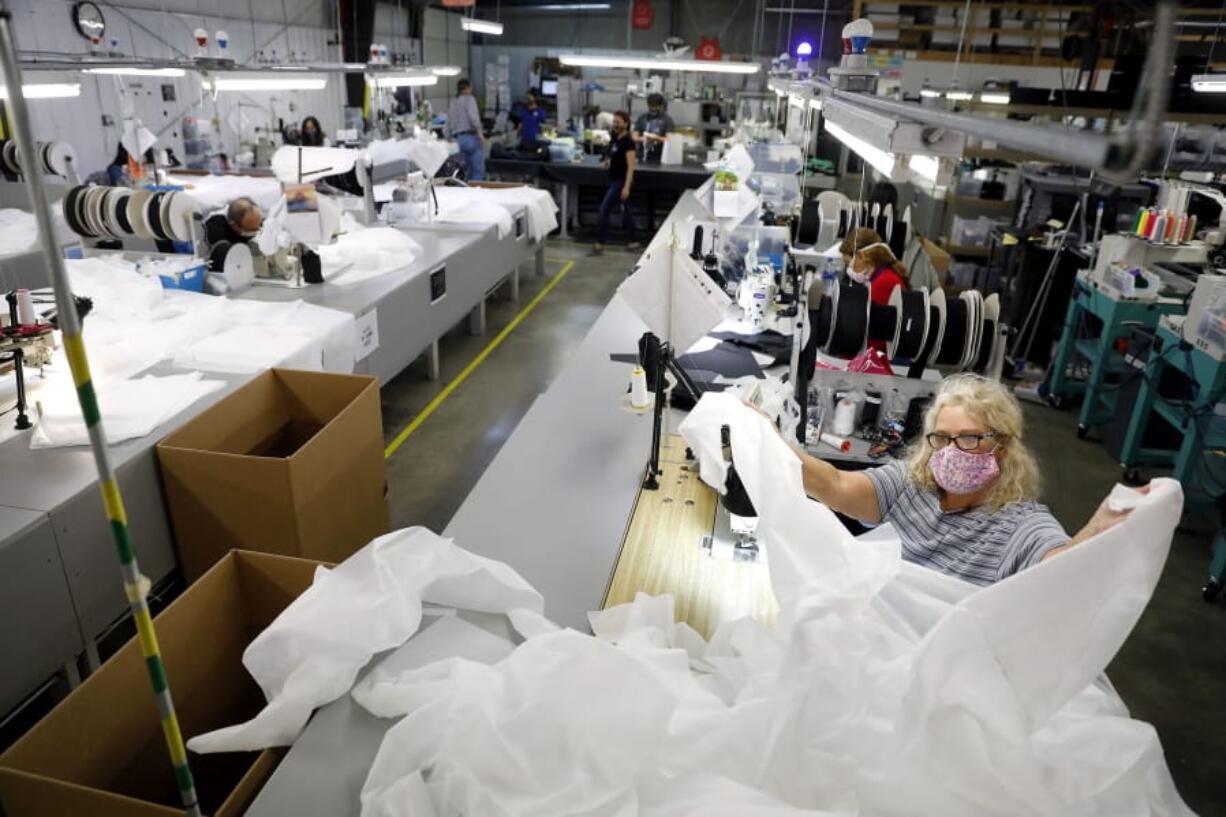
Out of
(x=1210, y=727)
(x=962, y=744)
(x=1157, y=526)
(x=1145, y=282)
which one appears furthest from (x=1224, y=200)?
(x=962, y=744)

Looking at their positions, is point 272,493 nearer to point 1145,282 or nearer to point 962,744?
point 962,744

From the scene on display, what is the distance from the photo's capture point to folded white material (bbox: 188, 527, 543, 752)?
1509mm

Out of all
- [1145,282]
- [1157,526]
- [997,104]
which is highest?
[997,104]

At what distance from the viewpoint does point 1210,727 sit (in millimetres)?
2830

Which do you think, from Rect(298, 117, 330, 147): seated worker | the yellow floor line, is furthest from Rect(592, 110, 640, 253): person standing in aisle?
Rect(298, 117, 330, 147): seated worker

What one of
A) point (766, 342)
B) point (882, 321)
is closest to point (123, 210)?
point (766, 342)

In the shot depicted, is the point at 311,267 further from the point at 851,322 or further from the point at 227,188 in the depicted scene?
the point at 851,322

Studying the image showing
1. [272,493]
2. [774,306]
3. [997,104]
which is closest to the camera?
[272,493]

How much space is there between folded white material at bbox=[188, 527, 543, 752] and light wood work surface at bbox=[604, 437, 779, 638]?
13.3 inches

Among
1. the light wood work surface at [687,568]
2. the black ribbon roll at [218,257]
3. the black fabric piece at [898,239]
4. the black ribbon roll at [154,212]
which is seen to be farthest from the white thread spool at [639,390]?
the black fabric piece at [898,239]

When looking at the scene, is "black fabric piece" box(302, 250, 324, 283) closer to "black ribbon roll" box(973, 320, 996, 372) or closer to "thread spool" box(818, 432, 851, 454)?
"thread spool" box(818, 432, 851, 454)

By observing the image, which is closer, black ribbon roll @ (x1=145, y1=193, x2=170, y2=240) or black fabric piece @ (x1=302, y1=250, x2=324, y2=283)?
black ribbon roll @ (x1=145, y1=193, x2=170, y2=240)

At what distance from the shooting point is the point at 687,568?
207cm

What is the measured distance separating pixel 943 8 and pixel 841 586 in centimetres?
969
